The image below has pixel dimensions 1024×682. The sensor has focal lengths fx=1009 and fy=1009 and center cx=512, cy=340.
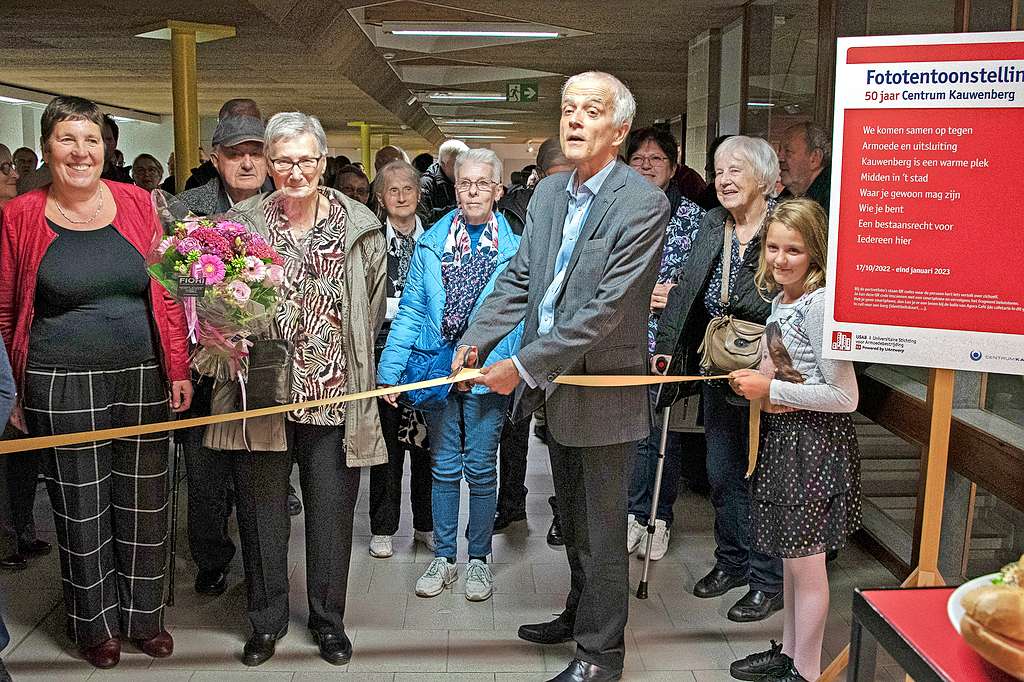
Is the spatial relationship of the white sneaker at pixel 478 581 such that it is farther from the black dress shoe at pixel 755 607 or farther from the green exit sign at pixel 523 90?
the green exit sign at pixel 523 90

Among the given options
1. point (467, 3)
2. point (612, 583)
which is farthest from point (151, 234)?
point (467, 3)

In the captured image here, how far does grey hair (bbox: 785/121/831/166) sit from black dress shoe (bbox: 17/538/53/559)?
389 cm

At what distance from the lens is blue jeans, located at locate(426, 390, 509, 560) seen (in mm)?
4055

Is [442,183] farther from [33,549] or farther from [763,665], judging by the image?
[763,665]

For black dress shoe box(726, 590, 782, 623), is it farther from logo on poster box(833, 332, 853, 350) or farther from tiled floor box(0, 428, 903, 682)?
logo on poster box(833, 332, 853, 350)

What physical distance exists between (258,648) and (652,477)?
194cm

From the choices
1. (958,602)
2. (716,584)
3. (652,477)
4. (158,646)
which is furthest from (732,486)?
(958,602)

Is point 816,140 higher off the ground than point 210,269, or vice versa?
point 816,140

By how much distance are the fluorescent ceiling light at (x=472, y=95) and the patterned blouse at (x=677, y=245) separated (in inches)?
551

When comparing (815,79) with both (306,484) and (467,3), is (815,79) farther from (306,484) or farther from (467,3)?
(306,484)

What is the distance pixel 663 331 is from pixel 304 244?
1.55m

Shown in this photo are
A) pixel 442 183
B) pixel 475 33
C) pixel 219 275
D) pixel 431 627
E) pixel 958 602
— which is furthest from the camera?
pixel 475 33

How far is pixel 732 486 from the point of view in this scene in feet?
13.4

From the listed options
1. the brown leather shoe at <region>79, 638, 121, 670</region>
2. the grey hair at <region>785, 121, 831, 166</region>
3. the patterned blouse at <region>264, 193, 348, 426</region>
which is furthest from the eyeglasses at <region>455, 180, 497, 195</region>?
the brown leather shoe at <region>79, 638, 121, 670</region>
